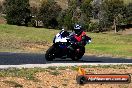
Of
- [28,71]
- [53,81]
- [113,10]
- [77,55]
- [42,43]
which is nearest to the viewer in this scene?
[53,81]

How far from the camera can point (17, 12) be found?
104125 millimetres

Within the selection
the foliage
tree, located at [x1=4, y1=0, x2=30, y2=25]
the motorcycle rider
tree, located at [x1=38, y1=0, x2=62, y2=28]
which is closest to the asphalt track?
the motorcycle rider

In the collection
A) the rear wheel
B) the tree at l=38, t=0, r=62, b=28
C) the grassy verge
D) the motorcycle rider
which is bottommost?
the tree at l=38, t=0, r=62, b=28

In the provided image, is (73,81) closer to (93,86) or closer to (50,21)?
(93,86)

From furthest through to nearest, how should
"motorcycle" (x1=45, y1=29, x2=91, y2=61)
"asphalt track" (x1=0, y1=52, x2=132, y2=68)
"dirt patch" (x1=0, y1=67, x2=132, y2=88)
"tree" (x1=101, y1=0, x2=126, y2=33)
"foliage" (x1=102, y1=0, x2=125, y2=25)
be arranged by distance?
"foliage" (x1=102, y1=0, x2=125, y2=25) → "tree" (x1=101, y1=0, x2=126, y2=33) → "motorcycle" (x1=45, y1=29, x2=91, y2=61) → "asphalt track" (x1=0, y1=52, x2=132, y2=68) → "dirt patch" (x1=0, y1=67, x2=132, y2=88)

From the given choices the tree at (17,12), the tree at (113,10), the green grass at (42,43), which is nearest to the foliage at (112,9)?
the tree at (113,10)

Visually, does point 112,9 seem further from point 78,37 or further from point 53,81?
point 53,81

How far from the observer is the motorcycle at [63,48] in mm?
22141

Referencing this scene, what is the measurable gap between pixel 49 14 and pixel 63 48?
285 feet

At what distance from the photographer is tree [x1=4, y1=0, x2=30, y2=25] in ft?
336

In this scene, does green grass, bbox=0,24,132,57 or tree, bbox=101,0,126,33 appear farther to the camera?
tree, bbox=101,0,126,33

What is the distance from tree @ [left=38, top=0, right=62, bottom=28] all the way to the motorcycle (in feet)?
276

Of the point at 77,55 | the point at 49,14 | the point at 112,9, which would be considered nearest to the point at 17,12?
the point at 49,14

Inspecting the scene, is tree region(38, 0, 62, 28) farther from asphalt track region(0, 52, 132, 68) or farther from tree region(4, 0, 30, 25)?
asphalt track region(0, 52, 132, 68)
